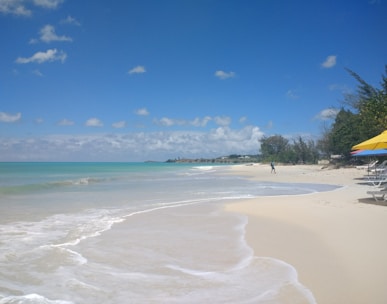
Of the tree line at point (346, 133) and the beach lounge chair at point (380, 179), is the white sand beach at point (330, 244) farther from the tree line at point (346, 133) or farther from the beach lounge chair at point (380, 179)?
the tree line at point (346, 133)

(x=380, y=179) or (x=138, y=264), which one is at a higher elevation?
(x=380, y=179)

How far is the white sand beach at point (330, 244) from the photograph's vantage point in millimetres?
4168

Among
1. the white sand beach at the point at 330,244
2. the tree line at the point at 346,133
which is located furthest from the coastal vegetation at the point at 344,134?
the white sand beach at the point at 330,244

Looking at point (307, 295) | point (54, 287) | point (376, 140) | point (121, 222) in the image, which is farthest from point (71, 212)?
point (376, 140)

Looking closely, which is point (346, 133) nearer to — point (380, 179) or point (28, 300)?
point (380, 179)

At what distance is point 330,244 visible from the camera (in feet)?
20.6

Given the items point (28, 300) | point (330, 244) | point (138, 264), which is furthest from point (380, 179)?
point (28, 300)

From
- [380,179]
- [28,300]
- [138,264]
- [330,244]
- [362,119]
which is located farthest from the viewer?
[362,119]

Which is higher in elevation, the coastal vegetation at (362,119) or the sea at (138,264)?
the coastal vegetation at (362,119)

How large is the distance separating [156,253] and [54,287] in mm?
2027

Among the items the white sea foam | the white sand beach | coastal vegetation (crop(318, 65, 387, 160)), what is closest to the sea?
the white sea foam

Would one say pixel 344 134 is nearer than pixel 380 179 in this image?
No

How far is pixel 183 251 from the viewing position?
6148 millimetres

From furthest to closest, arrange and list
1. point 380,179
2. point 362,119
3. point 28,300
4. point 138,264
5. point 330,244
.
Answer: point 362,119 < point 380,179 < point 330,244 < point 138,264 < point 28,300
